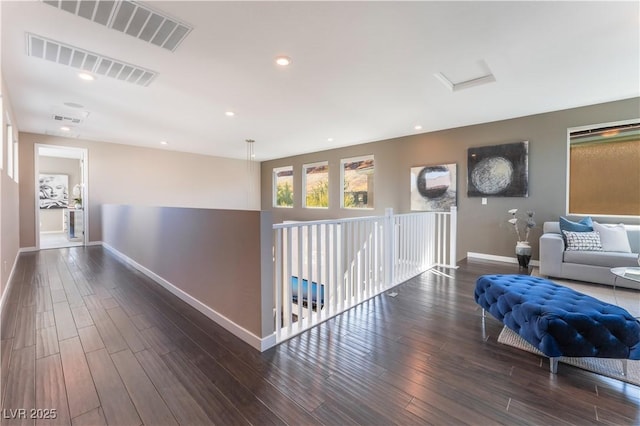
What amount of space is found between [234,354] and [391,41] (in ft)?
9.47

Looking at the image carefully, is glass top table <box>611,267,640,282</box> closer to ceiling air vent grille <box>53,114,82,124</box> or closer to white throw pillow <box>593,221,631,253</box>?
white throw pillow <box>593,221,631,253</box>

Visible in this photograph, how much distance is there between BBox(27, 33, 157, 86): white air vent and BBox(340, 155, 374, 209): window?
485 centimetres

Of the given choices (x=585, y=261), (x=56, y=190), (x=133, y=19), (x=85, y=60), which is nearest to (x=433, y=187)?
(x=585, y=261)

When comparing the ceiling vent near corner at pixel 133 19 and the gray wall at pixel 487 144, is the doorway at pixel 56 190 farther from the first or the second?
the gray wall at pixel 487 144

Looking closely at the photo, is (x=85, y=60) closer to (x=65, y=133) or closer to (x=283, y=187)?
(x=65, y=133)

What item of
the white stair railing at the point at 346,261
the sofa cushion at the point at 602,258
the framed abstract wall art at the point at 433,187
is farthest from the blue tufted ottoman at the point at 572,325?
the framed abstract wall art at the point at 433,187

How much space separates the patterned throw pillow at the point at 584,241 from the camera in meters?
3.59

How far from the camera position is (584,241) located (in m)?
3.63

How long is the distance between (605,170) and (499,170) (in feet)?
4.36

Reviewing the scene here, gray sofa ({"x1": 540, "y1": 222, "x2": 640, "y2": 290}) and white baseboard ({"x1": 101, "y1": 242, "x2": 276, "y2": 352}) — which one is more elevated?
gray sofa ({"x1": 540, "y1": 222, "x2": 640, "y2": 290})

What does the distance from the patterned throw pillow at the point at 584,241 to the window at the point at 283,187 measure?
6.70 m

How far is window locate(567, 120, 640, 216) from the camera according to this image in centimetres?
389

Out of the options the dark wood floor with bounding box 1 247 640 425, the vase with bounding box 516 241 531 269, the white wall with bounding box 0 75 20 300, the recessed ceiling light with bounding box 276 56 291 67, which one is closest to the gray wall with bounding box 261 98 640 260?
the vase with bounding box 516 241 531 269

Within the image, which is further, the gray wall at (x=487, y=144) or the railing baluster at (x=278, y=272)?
the gray wall at (x=487, y=144)
